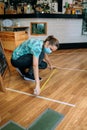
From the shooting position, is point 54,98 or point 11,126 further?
point 54,98

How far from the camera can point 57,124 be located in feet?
5.82

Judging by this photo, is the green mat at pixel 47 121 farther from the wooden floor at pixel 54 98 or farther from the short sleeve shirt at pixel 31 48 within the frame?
the short sleeve shirt at pixel 31 48

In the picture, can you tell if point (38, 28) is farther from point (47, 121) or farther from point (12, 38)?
point (47, 121)

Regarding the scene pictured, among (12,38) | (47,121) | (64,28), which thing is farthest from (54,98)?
(64,28)

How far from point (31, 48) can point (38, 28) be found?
2.51 metres

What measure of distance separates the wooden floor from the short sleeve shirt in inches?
18.7

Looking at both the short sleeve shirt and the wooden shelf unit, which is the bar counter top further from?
the short sleeve shirt

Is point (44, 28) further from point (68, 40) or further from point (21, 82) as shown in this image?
point (21, 82)

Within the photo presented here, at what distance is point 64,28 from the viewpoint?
4.99 m

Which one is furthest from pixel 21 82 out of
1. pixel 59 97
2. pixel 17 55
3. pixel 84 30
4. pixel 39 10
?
pixel 84 30

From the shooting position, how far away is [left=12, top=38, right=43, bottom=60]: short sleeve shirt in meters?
2.28

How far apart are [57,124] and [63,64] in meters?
2.05

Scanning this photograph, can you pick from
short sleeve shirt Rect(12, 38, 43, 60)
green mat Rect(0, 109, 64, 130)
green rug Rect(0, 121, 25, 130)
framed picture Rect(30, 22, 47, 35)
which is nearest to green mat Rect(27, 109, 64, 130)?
green mat Rect(0, 109, 64, 130)

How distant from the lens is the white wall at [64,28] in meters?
4.71
